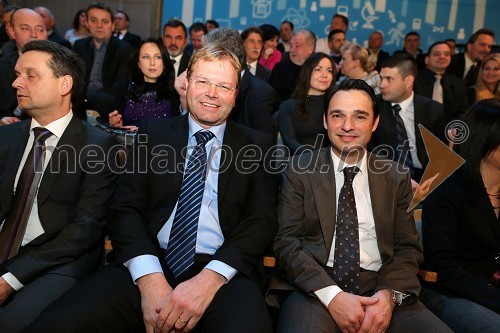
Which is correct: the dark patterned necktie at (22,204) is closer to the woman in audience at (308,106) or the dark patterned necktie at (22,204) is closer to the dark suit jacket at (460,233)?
the dark suit jacket at (460,233)

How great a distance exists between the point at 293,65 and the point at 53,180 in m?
3.91

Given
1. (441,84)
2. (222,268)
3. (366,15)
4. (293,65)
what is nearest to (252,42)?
(293,65)

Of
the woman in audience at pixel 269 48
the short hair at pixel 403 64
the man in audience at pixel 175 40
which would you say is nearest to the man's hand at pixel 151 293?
the short hair at pixel 403 64

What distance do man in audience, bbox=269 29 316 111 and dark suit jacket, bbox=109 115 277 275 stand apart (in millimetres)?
3324

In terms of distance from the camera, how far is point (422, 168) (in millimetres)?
3881

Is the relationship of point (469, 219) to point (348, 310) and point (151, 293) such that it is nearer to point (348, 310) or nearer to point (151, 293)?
point (348, 310)

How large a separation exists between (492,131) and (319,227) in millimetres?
918

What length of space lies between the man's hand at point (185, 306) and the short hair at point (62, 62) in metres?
1.14

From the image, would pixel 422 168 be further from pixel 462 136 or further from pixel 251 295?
pixel 251 295

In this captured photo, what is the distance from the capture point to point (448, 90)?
17.0ft

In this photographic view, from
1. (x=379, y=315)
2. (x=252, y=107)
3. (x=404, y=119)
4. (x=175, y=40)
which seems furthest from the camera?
(x=175, y=40)

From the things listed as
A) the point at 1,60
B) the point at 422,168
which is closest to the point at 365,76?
the point at 422,168

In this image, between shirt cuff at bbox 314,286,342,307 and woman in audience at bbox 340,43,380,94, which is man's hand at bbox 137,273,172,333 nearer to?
shirt cuff at bbox 314,286,342,307

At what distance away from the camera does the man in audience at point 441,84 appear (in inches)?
202
